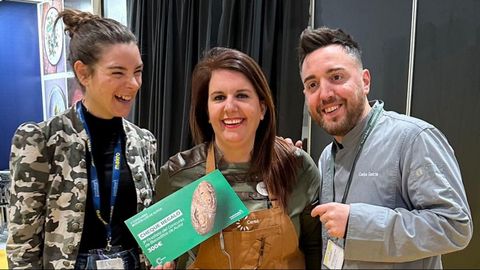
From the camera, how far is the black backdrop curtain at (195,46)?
114 inches

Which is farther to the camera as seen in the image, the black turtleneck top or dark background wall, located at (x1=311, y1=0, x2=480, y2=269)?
dark background wall, located at (x1=311, y1=0, x2=480, y2=269)

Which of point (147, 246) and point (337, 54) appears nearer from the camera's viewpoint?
point (147, 246)

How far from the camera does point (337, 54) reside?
137 cm

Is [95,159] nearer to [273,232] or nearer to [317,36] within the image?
[273,232]

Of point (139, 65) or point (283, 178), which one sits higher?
point (139, 65)

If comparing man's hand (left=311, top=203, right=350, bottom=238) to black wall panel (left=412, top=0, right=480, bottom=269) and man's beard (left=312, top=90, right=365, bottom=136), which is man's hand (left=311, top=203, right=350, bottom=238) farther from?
black wall panel (left=412, top=0, right=480, bottom=269)

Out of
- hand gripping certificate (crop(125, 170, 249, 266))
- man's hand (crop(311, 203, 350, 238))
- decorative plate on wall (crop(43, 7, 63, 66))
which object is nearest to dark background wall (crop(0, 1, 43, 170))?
decorative plate on wall (crop(43, 7, 63, 66))

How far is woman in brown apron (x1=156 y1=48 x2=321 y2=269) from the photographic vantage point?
1352mm

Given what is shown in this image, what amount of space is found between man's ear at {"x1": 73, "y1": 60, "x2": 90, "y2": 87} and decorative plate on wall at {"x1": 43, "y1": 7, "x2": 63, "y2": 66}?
2929 millimetres

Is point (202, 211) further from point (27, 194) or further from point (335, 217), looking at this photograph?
point (27, 194)

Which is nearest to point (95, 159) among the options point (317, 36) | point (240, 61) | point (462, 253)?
point (240, 61)

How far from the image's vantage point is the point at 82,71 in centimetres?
152

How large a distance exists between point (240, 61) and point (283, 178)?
0.42 meters

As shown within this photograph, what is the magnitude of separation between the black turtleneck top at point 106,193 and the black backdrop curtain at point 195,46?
1.56 metres
